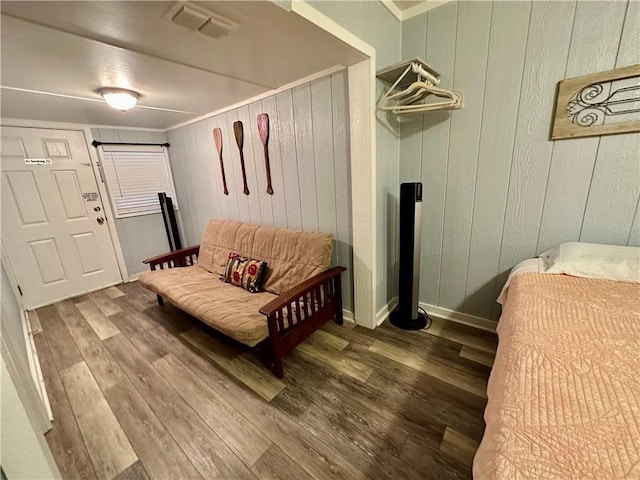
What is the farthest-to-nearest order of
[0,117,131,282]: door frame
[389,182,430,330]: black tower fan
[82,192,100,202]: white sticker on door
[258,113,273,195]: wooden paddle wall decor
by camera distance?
[82,192,100,202]: white sticker on door
[0,117,131,282]: door frame
[258,113,273,195]: wooden paddle wall decor
[389,182,430,330]: black tower fan

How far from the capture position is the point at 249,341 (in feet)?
5.35

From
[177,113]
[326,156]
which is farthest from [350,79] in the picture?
[177,113]

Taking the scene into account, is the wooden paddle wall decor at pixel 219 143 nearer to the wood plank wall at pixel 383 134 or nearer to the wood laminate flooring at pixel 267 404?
the wood laminate flooring at pixel 267 404

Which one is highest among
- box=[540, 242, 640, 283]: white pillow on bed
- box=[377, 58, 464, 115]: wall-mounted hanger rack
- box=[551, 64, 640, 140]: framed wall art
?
box=[377, 58, 464, 115]: wall-mounted hanger rack

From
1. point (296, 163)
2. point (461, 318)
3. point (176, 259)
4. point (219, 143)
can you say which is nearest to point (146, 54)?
point (296, 163)

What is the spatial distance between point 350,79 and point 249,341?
1866 mm

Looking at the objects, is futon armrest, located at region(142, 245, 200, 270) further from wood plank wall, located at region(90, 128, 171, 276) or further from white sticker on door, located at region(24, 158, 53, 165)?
white sticker on door, located at region(24, 158, 53, 165)

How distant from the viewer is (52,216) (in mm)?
2941

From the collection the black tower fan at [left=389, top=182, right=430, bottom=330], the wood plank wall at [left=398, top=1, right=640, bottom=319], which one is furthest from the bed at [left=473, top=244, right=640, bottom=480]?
the black tower fan at [left=389, top=182, right=430, bottom=330]

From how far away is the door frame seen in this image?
2.68 metres

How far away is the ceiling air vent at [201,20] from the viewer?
1.11m

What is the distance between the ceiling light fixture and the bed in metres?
2.95

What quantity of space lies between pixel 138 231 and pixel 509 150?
432cm

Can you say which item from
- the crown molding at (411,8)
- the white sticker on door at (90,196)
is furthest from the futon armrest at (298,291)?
the white sticker on door at (90,196)
